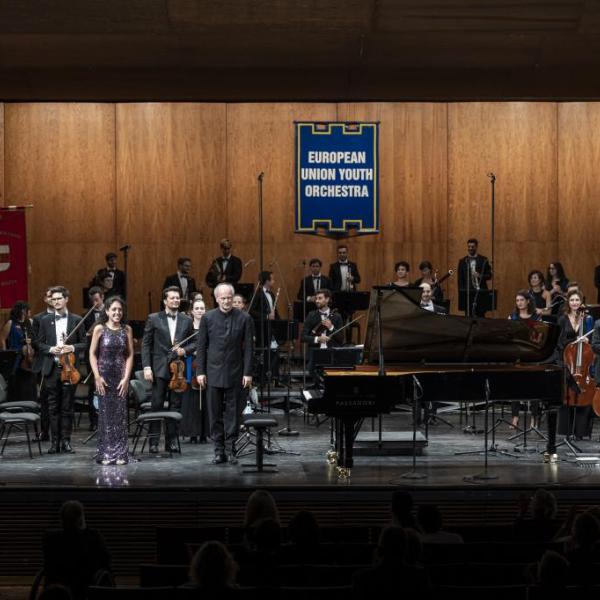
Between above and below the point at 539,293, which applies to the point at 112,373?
below

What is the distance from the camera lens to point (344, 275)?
15586 millimetres

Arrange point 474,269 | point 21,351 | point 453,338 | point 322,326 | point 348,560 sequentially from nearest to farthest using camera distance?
1. point 348,560
2. point 453,338
3. point 21,351
4. point 322,326
5. point 474,269

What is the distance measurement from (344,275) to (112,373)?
6.77 metres

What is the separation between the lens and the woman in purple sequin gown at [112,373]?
9180 mm

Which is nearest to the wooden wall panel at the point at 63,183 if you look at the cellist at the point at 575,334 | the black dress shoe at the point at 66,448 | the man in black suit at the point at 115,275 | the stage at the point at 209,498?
the man in black suit at the point at 115,275

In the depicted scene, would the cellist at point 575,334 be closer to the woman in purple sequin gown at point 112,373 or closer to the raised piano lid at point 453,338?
the raised piano lid at point 453,338

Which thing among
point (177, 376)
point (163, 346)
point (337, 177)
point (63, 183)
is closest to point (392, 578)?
point (177, 376)

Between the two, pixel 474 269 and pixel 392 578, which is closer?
pixel 392 578

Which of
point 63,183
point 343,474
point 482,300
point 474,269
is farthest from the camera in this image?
point 63,183

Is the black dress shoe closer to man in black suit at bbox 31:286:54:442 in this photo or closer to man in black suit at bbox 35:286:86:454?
man in black suit at bbox 35:286:86:454

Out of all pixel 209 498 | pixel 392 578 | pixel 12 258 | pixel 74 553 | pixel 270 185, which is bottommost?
pixel 209 498

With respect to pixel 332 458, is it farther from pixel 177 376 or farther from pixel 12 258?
pixel 12 258

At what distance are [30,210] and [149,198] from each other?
1.79 meters

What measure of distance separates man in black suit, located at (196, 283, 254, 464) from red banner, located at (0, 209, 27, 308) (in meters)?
4.21
